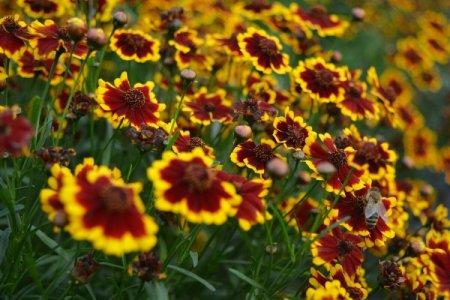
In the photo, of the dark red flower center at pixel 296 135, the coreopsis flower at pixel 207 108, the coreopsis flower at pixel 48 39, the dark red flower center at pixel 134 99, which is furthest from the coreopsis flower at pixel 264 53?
the coreopsis flower at pixel 48 39

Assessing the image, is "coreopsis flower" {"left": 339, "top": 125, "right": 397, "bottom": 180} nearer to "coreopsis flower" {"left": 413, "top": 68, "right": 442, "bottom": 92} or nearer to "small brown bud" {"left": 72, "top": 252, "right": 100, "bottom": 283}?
"small brown bud" {"left": 72, "top": 252, "right": 100, "bottom": 283}

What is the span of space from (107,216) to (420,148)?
3.14 meters

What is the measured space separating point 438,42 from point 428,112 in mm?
1225

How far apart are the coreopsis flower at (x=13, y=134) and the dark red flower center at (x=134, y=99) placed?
0.61 metres

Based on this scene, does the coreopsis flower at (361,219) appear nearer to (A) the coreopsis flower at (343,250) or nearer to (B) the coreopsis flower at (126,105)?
(A) the coreopsis flower at (343,250)

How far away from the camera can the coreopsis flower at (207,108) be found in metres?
2.30

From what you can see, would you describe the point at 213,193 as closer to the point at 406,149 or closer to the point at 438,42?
the point at 406,149

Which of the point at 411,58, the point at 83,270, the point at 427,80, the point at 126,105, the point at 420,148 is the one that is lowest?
the point at 420,148

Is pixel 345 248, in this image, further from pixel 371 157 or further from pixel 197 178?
pixel 197 178

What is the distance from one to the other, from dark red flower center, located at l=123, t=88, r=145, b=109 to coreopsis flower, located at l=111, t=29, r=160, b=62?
0.34 m

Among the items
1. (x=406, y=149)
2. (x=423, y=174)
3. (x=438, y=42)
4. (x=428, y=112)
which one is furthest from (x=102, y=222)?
(x=428, y=112)

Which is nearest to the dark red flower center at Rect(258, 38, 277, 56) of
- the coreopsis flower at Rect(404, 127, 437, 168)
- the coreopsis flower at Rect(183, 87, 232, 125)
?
the coreopsis flower at Rect(183, 87, 232, 125)

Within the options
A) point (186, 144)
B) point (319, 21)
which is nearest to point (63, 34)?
point (186, 144)

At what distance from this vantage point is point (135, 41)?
2346 mm
